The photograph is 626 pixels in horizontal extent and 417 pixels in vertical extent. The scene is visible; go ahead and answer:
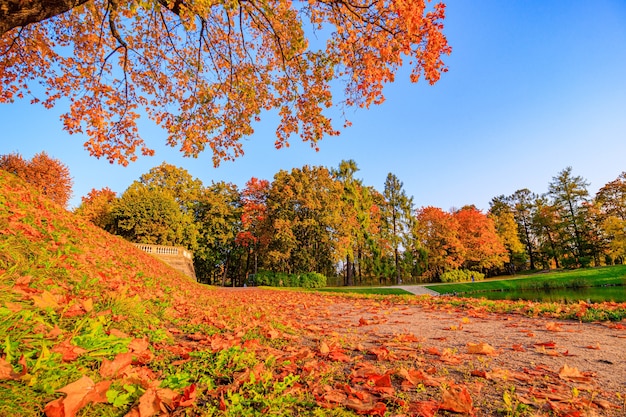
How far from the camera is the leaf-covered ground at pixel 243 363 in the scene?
1.49 metres

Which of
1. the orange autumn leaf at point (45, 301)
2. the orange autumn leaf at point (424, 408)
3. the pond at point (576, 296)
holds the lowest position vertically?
the pond at point (576, 296)

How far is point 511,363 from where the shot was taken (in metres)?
2.46

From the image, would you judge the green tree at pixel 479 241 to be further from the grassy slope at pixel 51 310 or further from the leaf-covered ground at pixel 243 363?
the grassy slope at pixel 51 310

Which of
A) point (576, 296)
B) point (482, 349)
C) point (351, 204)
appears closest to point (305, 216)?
point (351, 204)

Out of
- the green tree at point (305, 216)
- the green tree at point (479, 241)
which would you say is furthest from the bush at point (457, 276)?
the green tree at point (305, 216)

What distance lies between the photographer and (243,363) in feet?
6.93

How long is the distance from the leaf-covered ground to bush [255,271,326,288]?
78.5 feet

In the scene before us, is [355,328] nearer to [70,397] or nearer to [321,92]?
[70,397]

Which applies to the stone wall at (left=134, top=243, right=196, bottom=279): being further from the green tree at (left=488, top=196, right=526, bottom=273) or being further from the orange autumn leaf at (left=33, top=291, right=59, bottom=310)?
the green tree at (left=488, top=196, right=526, bottom=273)

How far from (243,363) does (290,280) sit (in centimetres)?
2626

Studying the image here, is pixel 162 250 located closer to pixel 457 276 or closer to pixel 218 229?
pixel 218 229

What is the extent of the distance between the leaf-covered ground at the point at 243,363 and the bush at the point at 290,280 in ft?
78.5

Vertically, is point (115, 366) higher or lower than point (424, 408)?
higher

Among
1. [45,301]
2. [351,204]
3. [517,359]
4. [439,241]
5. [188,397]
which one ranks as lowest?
[517,359]
